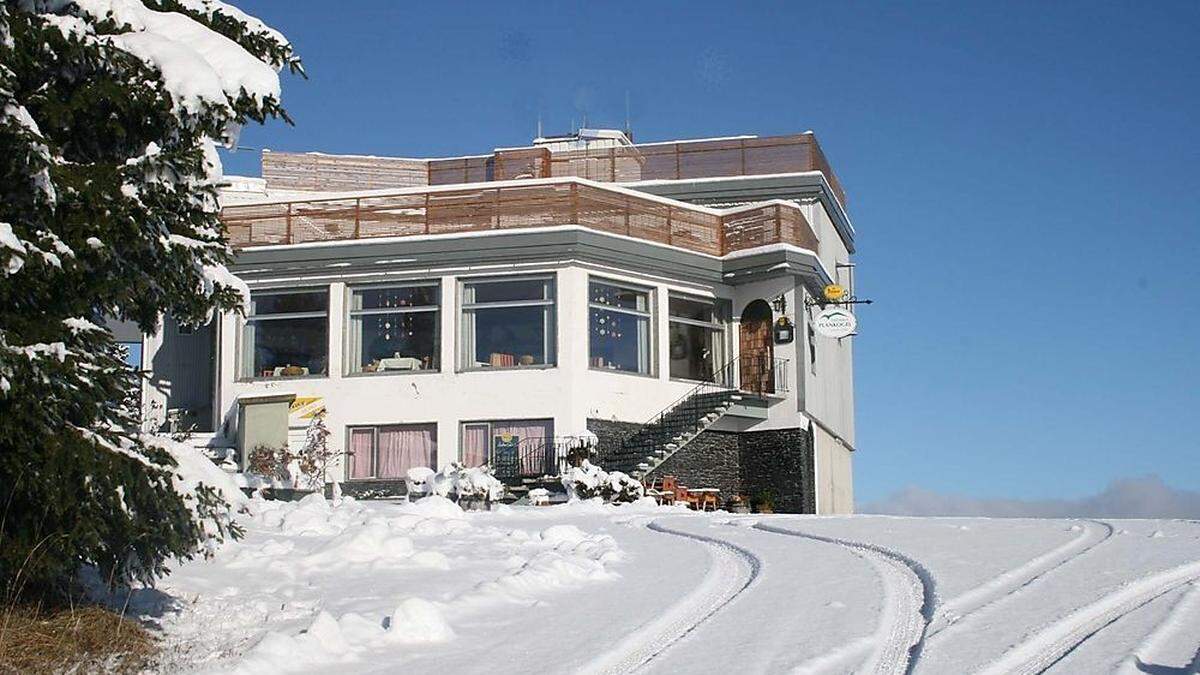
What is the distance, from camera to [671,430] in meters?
26.5

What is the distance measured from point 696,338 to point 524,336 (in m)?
3.80

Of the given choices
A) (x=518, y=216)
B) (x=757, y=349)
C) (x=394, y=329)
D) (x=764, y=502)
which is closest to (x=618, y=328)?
(x=518, y=216)

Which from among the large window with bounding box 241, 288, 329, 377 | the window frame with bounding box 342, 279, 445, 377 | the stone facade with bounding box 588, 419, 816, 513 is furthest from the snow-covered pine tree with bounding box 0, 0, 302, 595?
the stone facade with bounding box 588, 419, 816, 513

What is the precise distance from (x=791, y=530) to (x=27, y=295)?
935 cm

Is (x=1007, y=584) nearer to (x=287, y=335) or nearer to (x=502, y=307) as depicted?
(x=502, y=307)

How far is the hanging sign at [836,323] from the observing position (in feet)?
91.8

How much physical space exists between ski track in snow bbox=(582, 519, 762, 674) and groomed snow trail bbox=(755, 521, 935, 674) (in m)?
0.97

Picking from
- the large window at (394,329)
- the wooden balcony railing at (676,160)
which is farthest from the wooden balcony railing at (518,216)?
the wooden balcony railing at (676,160)

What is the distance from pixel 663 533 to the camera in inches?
608

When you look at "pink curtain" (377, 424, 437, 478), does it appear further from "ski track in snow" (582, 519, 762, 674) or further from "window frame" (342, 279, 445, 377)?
"ski track in snow" (582, 519, 762, 674)

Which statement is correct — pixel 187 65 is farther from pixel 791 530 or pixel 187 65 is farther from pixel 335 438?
pixel 335 438

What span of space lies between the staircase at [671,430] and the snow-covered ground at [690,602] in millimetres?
11376

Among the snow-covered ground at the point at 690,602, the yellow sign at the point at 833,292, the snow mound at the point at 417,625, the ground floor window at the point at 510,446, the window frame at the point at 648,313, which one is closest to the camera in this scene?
the snow-covered ground at the point at 690,602

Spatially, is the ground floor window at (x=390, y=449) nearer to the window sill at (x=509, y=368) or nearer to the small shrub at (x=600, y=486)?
the window sill at (x=509, y=368)
